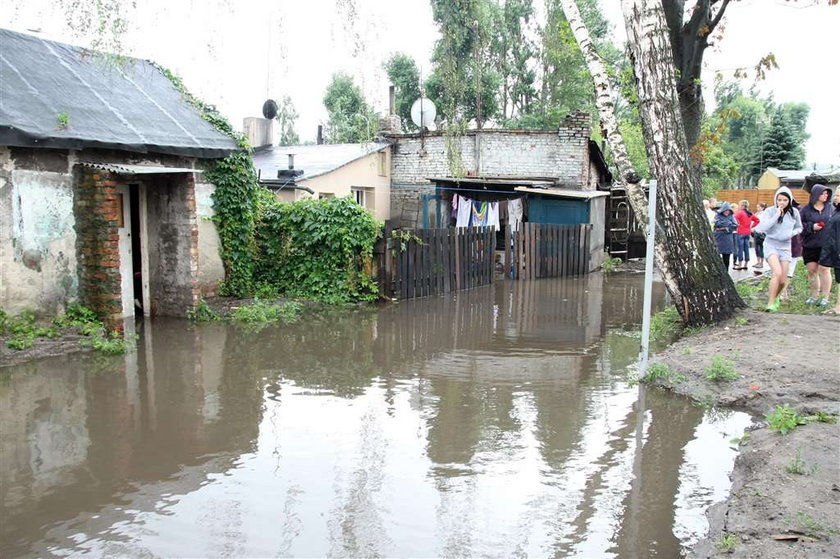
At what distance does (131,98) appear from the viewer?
10.7 m

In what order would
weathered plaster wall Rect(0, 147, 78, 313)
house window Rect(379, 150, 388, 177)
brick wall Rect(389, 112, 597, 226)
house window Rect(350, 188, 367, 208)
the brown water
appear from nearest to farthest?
the brown water → weathered plaster wall Rect(0, 147, 78, 313) → brick wall Rect(389, 112, 597, 226) → house window Rect(350, 188, 367, 208) → house window Rect(379, 150, 388, 177)

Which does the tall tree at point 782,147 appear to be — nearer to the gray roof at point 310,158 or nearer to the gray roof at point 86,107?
the gray roof at point 310,158

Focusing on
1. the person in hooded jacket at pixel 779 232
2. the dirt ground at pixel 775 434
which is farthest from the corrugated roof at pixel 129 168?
the person in hooded jacket at pixel 779 232

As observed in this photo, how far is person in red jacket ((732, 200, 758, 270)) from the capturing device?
1548 centimetres

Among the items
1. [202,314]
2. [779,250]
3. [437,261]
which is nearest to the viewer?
[779,250]

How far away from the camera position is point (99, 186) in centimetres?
868

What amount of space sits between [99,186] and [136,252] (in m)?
2.17

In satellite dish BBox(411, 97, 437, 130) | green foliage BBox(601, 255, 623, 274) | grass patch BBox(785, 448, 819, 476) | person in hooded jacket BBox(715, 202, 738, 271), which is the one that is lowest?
grass patch BBox(785, 448, 819, 476)

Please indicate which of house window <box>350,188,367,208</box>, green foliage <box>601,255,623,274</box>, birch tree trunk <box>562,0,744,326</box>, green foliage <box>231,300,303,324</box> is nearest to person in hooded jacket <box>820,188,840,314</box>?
birch tree trunk <box>562,0,744,326</box>

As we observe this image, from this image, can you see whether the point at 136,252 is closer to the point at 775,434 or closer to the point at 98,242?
the point at 98,242

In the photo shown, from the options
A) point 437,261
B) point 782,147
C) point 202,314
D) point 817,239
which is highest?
point 782,147

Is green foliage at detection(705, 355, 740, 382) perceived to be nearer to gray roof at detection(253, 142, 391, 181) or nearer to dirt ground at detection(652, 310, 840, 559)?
dirt ground at detection(652, 310, 840, 559)

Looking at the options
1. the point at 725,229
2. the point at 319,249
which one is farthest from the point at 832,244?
the point at 319,249

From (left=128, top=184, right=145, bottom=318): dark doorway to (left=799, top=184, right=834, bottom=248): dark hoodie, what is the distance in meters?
10.1
